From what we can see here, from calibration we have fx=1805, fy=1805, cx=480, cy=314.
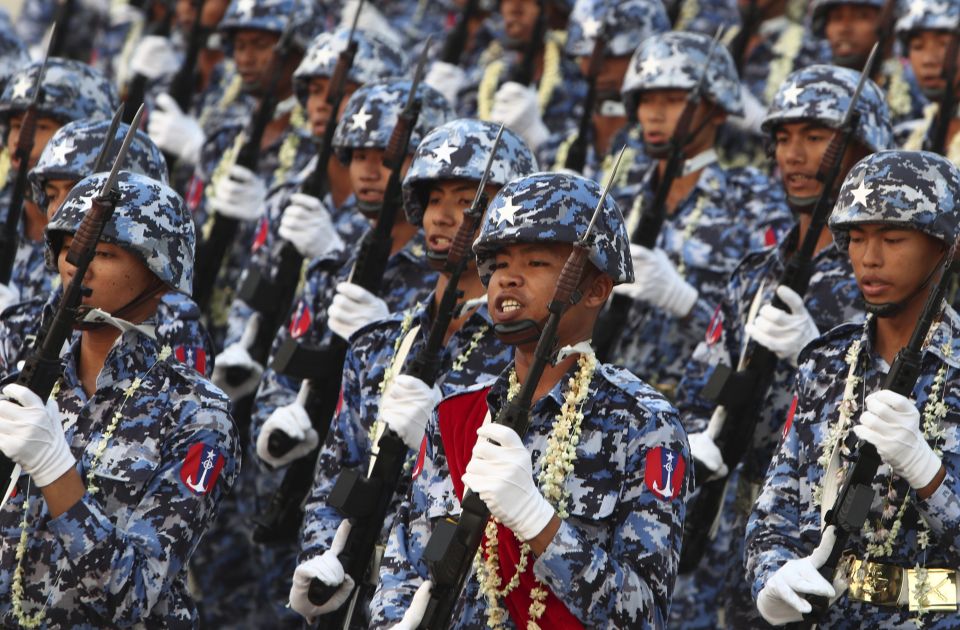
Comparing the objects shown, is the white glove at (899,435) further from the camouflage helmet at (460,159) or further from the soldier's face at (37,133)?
the soldier's face at (37,133)

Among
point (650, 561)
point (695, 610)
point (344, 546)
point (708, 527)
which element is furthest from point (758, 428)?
point (650, 561)

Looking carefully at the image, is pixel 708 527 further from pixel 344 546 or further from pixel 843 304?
pixel 344 546

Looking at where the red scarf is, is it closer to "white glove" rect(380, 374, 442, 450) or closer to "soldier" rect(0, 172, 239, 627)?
"soldier" rect(0, 172, 239, 627)

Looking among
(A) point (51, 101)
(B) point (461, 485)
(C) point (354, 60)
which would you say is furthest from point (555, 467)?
(C) point (354, 60)

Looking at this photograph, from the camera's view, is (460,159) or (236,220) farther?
(236,220)

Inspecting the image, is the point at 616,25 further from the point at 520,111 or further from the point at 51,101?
the point at 51,101

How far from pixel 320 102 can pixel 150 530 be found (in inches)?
195

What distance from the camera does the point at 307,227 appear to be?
30.7ft

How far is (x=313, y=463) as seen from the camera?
835cm

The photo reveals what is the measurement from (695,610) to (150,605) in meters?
3.46

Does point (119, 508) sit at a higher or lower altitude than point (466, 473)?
lower

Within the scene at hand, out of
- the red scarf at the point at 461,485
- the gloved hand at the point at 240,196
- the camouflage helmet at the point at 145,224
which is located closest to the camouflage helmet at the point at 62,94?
the gloved hand at the point at 240,196

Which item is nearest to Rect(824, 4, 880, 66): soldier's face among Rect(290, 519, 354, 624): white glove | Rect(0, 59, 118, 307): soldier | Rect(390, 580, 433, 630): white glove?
Rect(0, 59, 118, 307): soldier

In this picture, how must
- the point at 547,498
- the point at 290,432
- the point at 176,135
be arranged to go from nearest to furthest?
the point at 547,498 < the point at 290,432 < the point at 176,135
